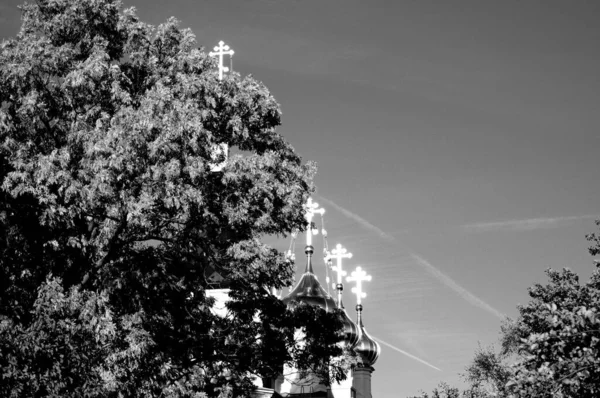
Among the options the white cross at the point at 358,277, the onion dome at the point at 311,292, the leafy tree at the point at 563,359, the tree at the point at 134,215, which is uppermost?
the white cross at the point at 358,277

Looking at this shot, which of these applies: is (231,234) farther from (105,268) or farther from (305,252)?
(305,252)

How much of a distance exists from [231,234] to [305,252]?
922 inches

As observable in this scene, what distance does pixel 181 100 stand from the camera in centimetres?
1819

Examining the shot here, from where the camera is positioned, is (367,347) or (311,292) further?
(367,347)

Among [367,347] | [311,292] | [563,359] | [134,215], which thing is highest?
[311,292]

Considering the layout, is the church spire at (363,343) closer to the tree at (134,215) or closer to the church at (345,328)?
the church at (345,328)

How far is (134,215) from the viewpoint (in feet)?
54.1

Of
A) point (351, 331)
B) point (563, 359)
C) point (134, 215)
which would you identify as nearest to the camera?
point (563, 359)

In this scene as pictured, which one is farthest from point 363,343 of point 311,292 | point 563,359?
point 563,359

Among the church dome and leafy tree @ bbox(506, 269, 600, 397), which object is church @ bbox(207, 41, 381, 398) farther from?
leafy tree @ bbox(506, 269, 600, 397)

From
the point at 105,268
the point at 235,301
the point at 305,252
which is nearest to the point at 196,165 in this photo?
the point at 105,268

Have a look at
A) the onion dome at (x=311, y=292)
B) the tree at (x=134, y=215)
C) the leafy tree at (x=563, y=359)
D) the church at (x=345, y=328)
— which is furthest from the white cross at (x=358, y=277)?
the leafy tree at (x=563, y=359)

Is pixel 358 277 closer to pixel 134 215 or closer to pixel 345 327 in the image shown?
pixel 345 327

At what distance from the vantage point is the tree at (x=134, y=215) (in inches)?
630
